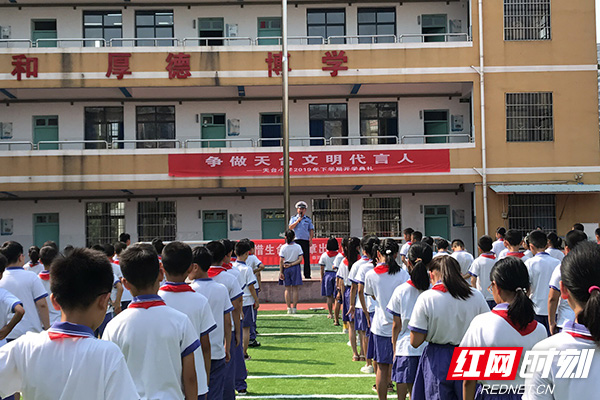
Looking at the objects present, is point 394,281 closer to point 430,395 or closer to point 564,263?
point 430,395

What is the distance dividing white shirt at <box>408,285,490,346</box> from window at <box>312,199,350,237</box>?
18.8 metres

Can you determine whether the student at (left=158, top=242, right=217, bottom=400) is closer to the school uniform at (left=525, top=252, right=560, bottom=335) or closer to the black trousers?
the school uniform at (left=525, top=252, right=560, bottom=335)

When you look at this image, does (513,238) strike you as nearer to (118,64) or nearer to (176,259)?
(176,259)

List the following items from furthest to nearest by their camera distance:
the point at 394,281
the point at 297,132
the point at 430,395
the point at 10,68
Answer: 1. the point at 297,132
2. the point at 10,68
3. the point at 394,281
4. the point at 430,395

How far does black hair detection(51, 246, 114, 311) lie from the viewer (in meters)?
2.53

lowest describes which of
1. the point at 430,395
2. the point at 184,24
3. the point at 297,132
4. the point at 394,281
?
the point at 430,395

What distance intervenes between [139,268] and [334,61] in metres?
18.7

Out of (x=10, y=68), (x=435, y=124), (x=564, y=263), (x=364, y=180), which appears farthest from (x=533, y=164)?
(x=564, y=263)

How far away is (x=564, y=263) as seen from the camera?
104 inches

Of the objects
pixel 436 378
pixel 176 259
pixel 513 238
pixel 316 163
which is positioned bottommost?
pixel 436 378

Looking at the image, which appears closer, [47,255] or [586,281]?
[586,281]

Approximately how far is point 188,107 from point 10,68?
616 cm

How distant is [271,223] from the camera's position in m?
23.4

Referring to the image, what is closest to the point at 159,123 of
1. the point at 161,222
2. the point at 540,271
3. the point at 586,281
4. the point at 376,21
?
the point at 161,222
